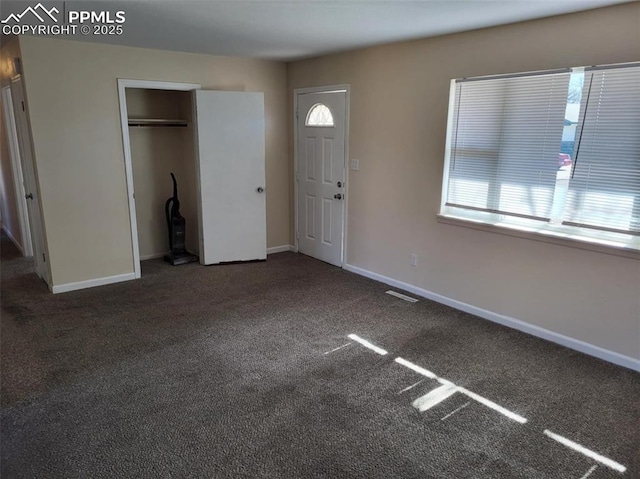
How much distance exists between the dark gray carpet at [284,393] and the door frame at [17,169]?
145 centimetres

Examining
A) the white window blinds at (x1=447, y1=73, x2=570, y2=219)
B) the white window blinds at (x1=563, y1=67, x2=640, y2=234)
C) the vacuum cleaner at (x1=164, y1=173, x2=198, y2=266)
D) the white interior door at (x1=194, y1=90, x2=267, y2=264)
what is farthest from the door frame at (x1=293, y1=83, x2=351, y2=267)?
the white window blinds at (x1=563, y1=67, x2=640, y2=234)

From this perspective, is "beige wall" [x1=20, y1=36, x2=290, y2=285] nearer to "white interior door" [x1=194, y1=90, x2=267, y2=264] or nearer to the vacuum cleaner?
"white interior door" [x1=194, y1=90, x2=267, y2=264]

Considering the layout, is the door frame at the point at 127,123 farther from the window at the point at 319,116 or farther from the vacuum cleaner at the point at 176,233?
the window at the point at 319,116

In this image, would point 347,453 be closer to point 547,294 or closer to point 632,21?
point 547,294

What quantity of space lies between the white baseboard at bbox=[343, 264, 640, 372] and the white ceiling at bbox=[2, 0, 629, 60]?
2.25 metres

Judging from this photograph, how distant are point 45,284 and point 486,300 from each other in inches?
168

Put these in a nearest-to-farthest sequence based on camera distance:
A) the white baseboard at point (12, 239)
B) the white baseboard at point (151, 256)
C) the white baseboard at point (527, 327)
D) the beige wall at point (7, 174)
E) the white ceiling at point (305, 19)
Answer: the white ceiling at point (305, 19)
the white baseboard at point (527, 327)
the beige wall at point (7, 174)
the white baseboard at point (151, 256)
the white baseboard at point (12, 239)

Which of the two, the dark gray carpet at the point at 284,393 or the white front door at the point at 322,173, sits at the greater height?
the white front door at the point at 322,173

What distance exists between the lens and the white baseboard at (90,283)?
4176mm

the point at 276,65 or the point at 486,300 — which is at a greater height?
the point at 276,65

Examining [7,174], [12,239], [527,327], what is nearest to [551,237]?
[527,327]

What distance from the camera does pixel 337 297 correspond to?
416 cm

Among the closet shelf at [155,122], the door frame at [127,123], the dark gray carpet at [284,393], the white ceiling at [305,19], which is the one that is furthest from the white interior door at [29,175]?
the closet shelf at [155,122]

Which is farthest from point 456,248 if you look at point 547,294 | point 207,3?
point 207,3
